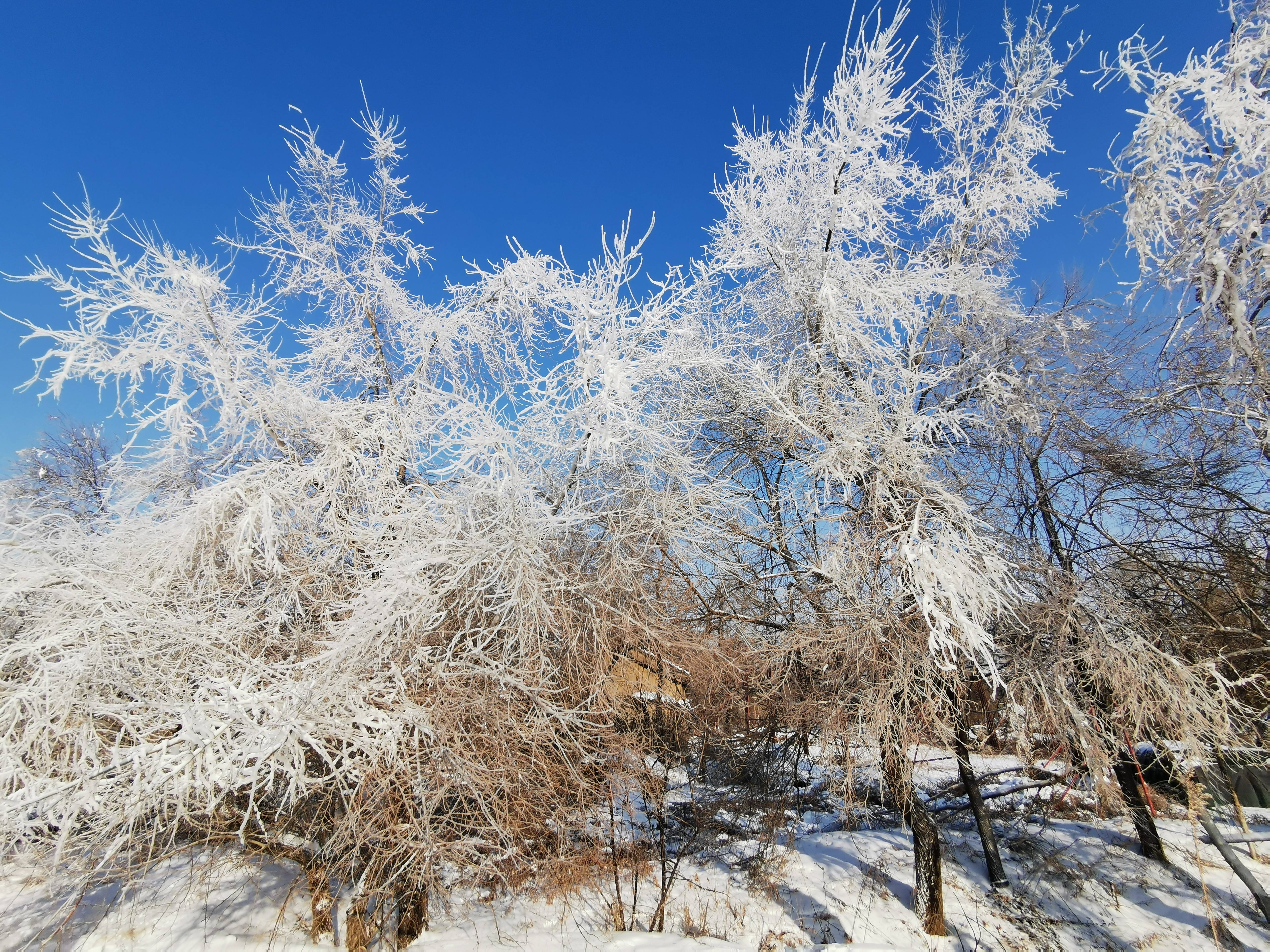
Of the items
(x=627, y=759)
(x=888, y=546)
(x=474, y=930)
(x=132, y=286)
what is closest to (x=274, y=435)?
(x=132, y=286)

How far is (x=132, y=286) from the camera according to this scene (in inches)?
253

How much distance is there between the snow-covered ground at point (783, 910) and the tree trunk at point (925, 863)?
0.18m

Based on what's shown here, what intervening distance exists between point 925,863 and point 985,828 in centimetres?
132

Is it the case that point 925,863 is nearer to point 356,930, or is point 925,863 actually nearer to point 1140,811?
point 1140,811

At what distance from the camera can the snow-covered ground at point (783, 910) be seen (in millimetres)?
6684

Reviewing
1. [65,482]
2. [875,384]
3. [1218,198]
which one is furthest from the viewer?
[65,482]

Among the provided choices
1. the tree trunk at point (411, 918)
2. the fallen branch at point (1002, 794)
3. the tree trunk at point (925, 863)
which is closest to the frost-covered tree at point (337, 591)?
the tree trunk at point (411, 918)

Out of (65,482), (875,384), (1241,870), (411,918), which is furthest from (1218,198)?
(65,482)

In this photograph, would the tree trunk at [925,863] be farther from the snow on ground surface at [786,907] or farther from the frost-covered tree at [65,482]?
the frost-covered tree at [65,482]

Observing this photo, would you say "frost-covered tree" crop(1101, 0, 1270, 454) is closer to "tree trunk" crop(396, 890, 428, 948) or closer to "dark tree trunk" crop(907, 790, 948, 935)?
"dark tree trunk" crop(907, 790, 948, 935)

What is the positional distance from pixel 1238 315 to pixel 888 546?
3446 mm

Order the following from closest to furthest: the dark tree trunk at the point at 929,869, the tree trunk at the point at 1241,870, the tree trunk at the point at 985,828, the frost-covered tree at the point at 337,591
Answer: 1. the frost-covered tree at the point at 337,591
2. the tree trunk at the point at 1241,870
3. the dark tree trunk at the point at 929,869
4. the tree trunk at the point at 985,828

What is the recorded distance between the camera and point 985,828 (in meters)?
8.09

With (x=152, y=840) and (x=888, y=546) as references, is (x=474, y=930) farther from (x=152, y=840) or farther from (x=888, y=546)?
(x=888, y=546)
